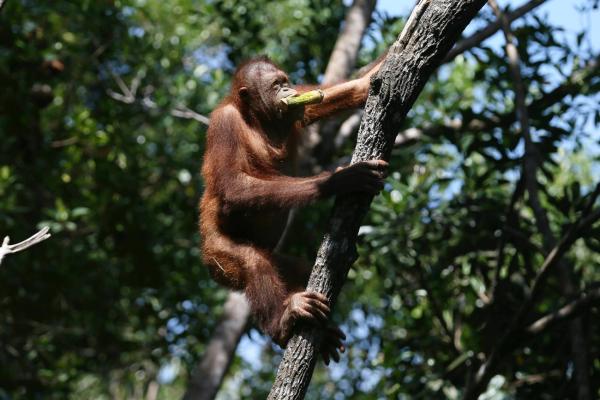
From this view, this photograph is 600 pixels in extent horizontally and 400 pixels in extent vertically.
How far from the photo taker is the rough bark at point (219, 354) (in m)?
7.21

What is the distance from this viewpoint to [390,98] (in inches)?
146

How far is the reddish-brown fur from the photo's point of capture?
4.26m

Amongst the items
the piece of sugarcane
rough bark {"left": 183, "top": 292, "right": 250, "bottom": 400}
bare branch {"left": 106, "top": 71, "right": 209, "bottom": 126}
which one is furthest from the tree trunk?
the piece of sugarcane

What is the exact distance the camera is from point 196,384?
7.23 meters

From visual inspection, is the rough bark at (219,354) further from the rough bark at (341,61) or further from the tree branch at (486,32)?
the tree branch at (486,32)

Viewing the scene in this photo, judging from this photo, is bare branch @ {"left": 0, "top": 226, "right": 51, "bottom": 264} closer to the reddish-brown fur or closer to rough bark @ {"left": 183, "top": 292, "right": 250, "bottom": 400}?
the reddish-brown fur

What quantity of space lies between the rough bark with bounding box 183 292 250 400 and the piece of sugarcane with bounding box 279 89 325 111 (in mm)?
2416

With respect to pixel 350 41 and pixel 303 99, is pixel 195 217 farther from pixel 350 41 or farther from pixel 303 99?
pixel 303 99

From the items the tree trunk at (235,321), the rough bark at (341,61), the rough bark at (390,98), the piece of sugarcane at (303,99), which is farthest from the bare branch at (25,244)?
the rough bark at (341,61)

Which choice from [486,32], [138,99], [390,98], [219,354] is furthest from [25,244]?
[138,99]

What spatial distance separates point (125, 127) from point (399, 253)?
3906 mm

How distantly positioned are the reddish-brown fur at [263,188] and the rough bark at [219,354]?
2.01m

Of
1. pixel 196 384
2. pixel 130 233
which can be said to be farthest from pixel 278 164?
pixel 130 233

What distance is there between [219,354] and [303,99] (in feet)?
10.5
